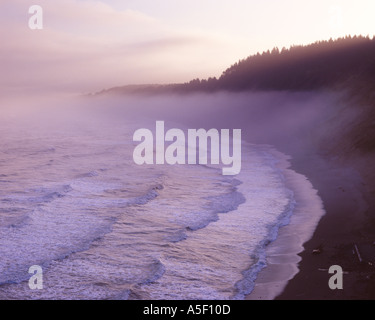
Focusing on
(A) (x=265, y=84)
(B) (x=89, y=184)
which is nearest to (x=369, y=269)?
(B) (x=89, y=184)

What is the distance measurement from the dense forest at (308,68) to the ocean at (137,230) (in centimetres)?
3595

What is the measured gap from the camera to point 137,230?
18.8 meters

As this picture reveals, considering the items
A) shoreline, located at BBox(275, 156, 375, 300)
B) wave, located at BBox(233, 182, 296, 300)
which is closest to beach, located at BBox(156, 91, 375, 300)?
shoreline, located at BBox(275, 156, 375, 300)

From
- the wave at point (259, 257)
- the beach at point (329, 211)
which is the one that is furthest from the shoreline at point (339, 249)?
the wave at point (259, 257)

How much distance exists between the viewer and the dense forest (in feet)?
239

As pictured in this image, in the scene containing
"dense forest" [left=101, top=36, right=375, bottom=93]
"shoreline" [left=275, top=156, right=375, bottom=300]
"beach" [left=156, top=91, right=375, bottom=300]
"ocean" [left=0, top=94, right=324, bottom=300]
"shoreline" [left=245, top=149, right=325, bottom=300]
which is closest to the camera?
"shoreline" [left=275, top=156, right=375, bottom=300]

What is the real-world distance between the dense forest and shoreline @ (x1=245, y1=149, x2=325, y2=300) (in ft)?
119

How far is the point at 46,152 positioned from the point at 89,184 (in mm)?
20250

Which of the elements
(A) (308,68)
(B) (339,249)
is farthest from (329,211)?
(A) (308,68)

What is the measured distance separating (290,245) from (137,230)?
5.47 metres

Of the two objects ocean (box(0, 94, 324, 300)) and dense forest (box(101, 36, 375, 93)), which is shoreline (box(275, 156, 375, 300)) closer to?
ocean (box(0, 94, 324, 300))

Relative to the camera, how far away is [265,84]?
348 feet

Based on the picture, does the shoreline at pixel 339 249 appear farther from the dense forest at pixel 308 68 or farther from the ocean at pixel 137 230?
the dense forest at pixel 308 68

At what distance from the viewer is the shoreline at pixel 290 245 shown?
43.0ft
